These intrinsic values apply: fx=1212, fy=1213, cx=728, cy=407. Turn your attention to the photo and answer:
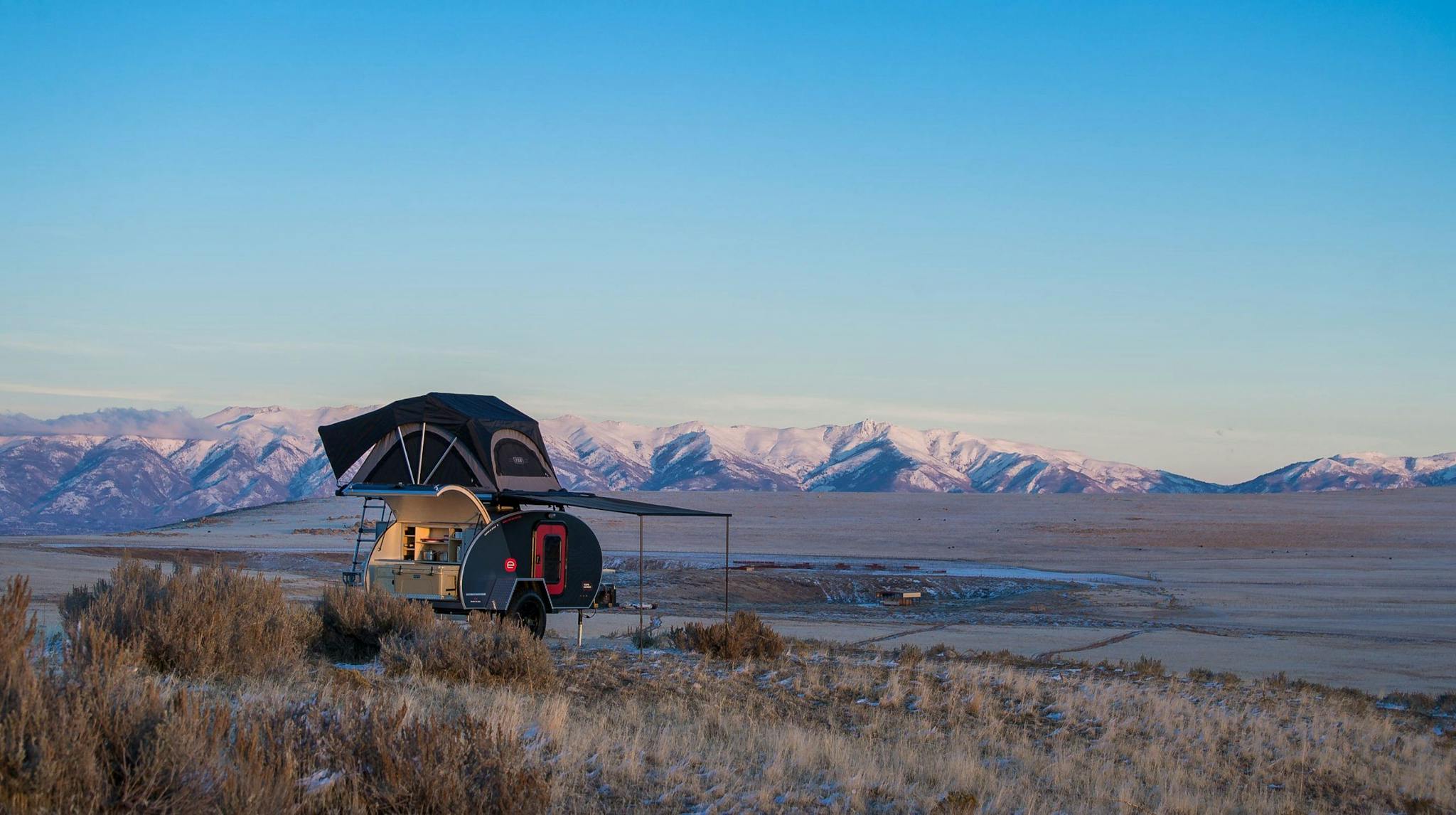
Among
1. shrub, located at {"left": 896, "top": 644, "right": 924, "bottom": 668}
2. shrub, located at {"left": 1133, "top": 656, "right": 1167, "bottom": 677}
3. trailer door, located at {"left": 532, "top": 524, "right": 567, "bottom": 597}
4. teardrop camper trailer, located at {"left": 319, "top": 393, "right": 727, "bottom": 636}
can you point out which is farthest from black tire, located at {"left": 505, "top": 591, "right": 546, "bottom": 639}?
shrub, located at {"left": 1133, "top": 656, "right": 1167, "bottom": 677}

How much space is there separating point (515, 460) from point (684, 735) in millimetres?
7758

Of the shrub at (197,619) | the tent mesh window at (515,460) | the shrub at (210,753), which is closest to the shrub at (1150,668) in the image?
the tent mesh window at (515,460)

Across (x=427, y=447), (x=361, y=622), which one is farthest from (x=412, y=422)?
(x=361, y=622)

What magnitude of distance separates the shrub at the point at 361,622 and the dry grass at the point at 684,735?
1.76ft

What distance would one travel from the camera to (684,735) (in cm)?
1002

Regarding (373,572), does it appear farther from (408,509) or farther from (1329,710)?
(1329,710)

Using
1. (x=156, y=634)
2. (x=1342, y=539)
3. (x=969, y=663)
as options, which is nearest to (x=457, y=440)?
(x=156, y=634)

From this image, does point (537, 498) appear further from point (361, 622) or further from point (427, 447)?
point (361, 622)

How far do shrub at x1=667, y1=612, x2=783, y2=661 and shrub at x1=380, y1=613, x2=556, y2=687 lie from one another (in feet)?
12.9

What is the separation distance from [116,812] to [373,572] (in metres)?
10.9

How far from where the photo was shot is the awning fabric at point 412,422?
53.8ft

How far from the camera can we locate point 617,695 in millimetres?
12305

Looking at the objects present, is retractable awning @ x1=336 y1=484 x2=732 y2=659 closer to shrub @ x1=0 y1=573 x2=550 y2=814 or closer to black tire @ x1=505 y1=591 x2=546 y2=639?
black tire @ x1=505 y1=591 x2=546 y2=639

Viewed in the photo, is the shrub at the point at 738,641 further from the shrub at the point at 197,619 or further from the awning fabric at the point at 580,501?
the shrub at the point at 197,619
